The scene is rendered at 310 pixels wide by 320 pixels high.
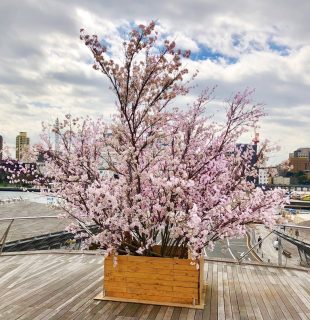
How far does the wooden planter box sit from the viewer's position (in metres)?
6.36

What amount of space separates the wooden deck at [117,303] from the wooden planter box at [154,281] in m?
0.19

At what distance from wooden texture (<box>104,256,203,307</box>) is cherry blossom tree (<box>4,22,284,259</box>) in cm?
25

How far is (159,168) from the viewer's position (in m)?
6.60

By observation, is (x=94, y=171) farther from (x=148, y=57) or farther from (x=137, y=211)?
(x=148, y=57)

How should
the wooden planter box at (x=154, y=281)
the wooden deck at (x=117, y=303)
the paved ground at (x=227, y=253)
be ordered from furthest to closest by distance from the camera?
the paved ground at (x=227, y=253), the wooden planter box at (x=154, y=281), the wooden deck at (x=117, y=303)

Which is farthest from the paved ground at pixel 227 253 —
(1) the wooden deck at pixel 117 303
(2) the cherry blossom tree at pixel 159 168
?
(2) the cherry blossom tree at pixel 159 168

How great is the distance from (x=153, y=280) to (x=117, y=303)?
692 millimetres

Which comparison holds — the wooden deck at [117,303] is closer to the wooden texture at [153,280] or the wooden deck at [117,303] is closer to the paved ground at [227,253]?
the wooden texture at [153,280]

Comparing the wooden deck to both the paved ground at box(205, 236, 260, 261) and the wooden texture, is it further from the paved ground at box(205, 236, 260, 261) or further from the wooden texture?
the paved ground at box(205, 236, 260, 261)

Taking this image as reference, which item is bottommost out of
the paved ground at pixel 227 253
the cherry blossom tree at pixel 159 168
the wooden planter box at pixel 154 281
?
the paved ground at pixel 227 253

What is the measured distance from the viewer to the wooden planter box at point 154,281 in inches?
250

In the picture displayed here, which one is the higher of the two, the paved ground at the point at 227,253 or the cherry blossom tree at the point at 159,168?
the cherry blossom tree at the point at 159,168

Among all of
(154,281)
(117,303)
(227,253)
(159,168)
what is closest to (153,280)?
(154,281)

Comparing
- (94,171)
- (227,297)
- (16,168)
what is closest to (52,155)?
(94,171)
